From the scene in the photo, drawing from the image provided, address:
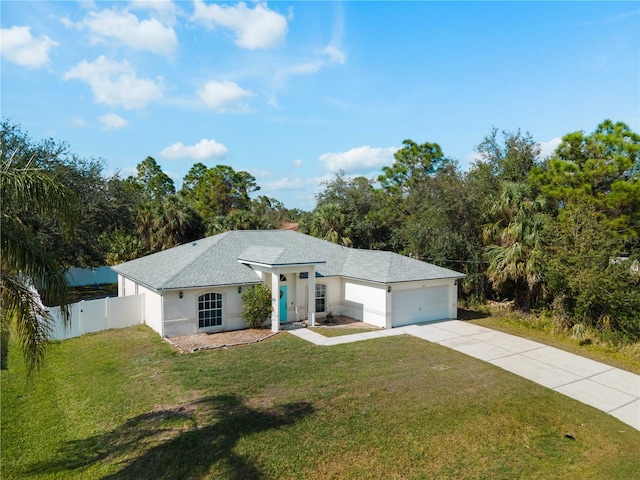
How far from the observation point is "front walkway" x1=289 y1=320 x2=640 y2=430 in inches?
445

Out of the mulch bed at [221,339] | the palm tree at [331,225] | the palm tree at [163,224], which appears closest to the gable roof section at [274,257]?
the mulch bed at [221,339]

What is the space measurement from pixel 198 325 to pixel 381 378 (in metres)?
8.65

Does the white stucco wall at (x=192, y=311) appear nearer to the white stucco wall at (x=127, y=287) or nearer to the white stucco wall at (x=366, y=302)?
the white stucco wall at (x=127, y=287)

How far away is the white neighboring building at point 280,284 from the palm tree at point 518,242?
2.82 metres

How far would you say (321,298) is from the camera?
67.8 feet

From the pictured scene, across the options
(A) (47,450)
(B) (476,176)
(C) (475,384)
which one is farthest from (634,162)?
(A) (47,450)

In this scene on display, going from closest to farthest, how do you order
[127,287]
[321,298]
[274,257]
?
[274,257] → [321,298] → [127,287]

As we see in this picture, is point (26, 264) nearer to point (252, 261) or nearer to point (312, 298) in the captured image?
point (252, 261)

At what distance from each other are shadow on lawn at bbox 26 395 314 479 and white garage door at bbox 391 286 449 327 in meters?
9.87

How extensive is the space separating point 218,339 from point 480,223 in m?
17.8

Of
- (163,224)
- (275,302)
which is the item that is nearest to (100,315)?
(275,302)

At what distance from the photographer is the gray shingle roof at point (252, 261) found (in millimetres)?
17609

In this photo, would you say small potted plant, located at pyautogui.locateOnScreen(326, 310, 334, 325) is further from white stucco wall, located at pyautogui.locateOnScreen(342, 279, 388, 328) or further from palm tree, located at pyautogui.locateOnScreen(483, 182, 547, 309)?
palm tree, located at pyautogui.locateOnScreen(483, 182, 547, 309)

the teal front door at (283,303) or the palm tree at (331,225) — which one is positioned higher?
the palm tree at (331,225)
